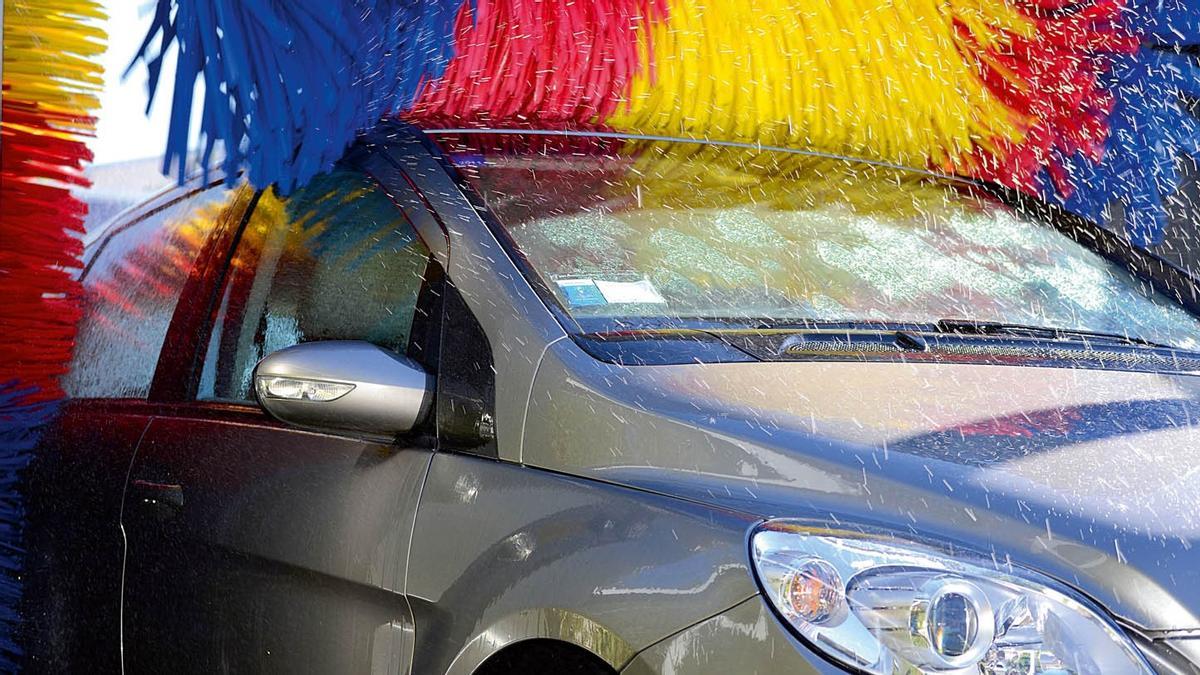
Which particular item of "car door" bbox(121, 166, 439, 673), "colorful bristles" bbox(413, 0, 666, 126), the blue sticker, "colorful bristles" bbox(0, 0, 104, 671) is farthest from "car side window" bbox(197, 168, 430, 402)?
"colorful bristles" bbox(413, 0, 666, 126)

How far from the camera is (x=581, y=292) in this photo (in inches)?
96.7

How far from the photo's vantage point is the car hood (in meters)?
1.79

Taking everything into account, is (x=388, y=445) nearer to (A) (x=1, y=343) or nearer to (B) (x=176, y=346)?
(B) (x=176, y=346)

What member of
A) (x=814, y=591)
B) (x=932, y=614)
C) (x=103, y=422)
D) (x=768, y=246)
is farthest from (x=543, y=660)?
(x=103, y=422)

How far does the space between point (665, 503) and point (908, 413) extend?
1.11 ft

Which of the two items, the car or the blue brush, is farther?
the blue brush

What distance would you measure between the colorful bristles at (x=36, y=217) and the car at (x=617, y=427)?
59mm

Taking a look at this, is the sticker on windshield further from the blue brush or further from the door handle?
the door handle

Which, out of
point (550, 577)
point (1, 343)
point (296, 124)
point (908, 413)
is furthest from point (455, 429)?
point (1, 343)

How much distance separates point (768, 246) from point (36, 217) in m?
1.58

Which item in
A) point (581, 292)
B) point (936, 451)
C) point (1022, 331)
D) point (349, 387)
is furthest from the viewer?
point (1022, 331)

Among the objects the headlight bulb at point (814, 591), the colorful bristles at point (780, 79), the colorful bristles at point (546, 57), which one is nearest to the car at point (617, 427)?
the headlight bulb at point (814, 591)

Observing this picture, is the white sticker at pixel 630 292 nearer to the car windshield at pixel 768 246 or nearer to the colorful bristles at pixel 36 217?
the car windshield at pixel 768 246

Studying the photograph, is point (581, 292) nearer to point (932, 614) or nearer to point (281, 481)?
point (281, 481)
